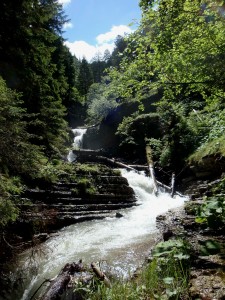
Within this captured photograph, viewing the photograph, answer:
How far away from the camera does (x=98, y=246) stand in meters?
6.24

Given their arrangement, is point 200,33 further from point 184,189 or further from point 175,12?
point 184,189

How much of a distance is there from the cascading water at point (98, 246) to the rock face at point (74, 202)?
393mm

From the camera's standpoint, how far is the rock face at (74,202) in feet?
23.2

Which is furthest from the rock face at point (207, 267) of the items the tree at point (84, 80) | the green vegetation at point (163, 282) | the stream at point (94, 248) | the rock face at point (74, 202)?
the tree at point (84, 80)

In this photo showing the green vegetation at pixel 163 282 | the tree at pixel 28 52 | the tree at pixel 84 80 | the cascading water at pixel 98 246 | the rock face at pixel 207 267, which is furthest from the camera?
the tree at pixel 84 80

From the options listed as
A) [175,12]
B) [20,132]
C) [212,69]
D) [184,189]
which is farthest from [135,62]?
[184,189]

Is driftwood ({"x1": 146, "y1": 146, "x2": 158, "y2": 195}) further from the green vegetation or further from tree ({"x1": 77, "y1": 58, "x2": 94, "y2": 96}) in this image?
tree ({"x1": 77, "y1": 58, "x2": 94, "y2": 96})

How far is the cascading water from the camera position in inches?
195

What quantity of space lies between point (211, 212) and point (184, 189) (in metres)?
9.01

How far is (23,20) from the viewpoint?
→ 834cm

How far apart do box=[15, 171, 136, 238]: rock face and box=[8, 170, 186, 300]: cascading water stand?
15.5 inches

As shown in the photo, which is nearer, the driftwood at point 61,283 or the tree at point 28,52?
the driftwood at point 61,283

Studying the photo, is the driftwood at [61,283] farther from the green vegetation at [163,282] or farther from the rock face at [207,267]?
the rock face at [207,267]

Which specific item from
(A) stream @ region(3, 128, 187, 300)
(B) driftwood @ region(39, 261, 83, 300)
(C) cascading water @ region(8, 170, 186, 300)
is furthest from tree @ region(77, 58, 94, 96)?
(B) driftwood @ region(39, 261, 83, 300)
